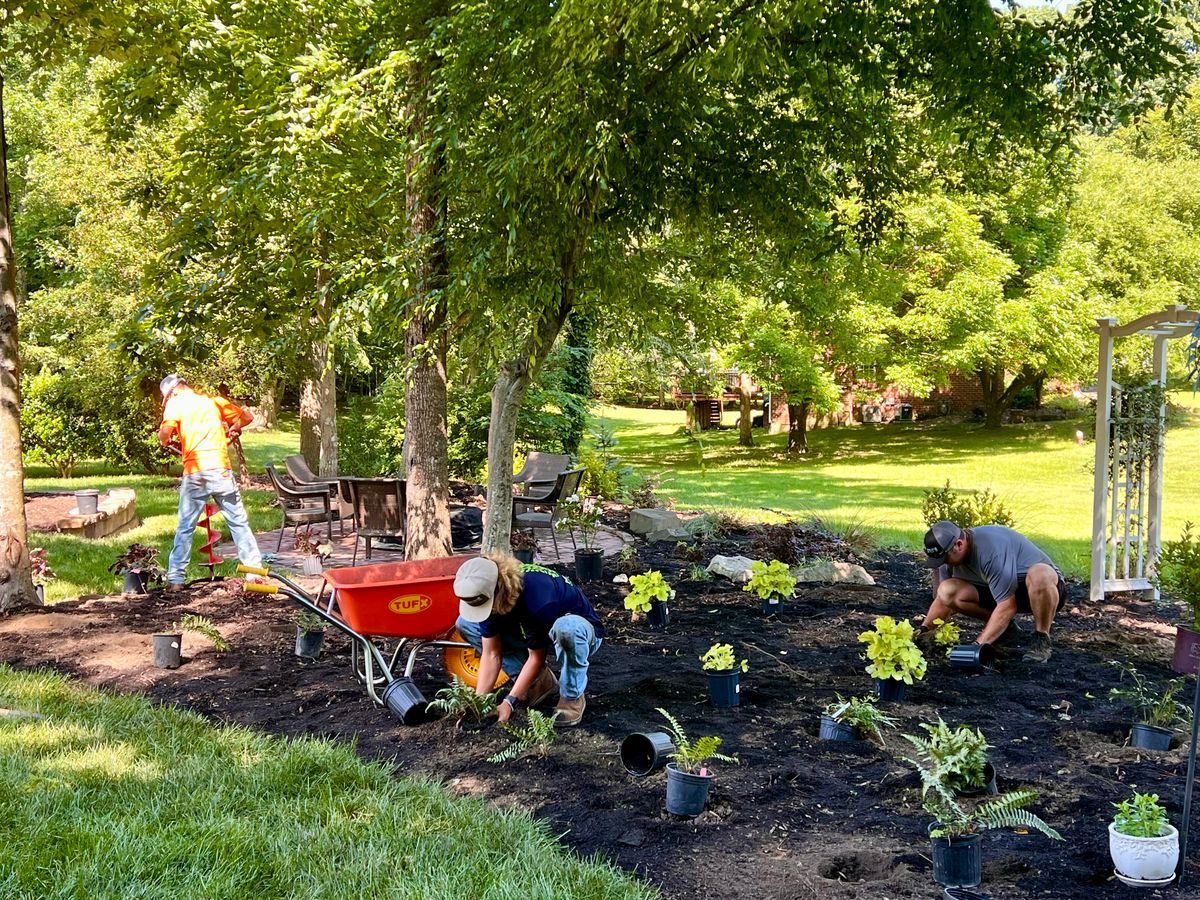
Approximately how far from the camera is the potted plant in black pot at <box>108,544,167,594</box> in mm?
7773

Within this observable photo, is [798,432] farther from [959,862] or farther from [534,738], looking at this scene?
[959,862]

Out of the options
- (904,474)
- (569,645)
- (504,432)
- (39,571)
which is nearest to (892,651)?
(569,645)

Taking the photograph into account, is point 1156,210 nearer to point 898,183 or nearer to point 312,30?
point 898,183

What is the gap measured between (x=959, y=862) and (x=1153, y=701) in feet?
7.41

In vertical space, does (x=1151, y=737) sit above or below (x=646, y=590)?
below

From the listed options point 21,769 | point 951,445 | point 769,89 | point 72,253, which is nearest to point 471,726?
point 21,769

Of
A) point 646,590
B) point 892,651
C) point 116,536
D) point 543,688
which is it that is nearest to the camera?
point 892,651

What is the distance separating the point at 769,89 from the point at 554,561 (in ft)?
15.6

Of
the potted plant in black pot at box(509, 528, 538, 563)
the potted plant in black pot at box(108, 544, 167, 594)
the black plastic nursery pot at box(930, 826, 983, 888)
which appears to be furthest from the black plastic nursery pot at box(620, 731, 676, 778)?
the potted plant in black pot at box(108, 544, 167, 594)

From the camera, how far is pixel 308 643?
6.05 m

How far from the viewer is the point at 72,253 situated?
19109 mm

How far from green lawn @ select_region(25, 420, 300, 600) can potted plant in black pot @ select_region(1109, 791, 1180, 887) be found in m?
7.55

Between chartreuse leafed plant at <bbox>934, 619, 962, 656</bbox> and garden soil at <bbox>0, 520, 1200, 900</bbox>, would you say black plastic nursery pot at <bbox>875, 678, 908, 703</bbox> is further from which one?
chartreuse leafed plant at <bbox>934, 619, 962, 656</bbox>

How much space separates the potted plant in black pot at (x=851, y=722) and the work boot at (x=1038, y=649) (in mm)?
1803
